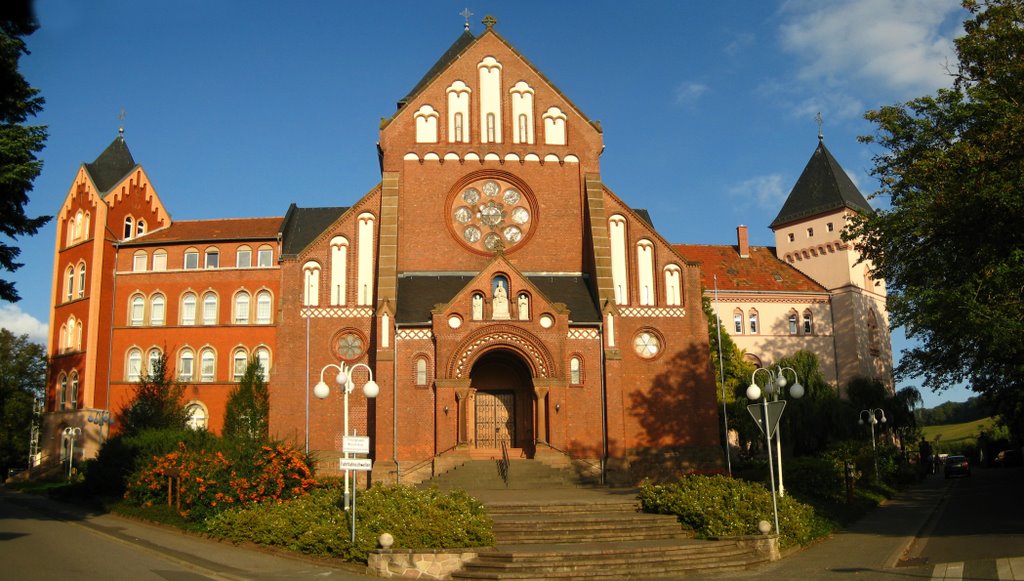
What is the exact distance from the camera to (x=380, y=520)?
1916 centimetres

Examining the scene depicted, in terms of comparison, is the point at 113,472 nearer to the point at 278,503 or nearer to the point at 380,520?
the point at 278,503

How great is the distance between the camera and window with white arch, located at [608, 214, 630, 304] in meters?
37.8

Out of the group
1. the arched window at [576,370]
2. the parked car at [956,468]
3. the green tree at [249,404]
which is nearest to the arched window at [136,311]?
the green tree at [249,404]

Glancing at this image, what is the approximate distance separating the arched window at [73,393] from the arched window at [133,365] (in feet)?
9.14

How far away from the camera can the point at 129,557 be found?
749 inches

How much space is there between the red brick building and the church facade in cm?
7

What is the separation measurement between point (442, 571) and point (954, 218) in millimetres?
16016

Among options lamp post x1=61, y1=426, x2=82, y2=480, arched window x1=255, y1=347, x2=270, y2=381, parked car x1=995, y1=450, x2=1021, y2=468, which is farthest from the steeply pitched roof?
lamp post x1=61, y1=426, x2=82, y2=480

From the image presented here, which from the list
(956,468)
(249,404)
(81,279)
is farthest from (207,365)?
(956,468)

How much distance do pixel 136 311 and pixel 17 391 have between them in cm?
2169

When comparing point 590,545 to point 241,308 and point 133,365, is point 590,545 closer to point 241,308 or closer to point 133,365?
point 241,308

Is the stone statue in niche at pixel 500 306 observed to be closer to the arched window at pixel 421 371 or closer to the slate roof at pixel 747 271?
the arched window at pixel 421 371

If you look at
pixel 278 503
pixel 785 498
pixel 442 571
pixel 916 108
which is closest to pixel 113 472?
pixel 278 503

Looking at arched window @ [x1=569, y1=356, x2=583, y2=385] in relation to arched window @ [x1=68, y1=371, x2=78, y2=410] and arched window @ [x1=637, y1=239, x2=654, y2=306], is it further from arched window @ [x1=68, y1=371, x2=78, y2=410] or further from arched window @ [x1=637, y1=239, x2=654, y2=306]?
arched window @ [x1=68, y1=371, x2=78, y2=410]
